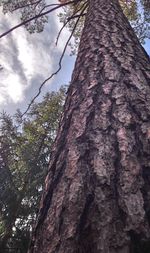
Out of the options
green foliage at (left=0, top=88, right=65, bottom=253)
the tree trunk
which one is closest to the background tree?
the tree trunk

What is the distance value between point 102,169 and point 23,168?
983 cm

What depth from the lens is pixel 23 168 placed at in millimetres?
10773

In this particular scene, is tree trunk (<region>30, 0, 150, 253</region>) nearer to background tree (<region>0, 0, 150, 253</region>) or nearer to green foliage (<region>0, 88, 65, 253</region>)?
background tree (<region>0, 0, 150, 253</region>)

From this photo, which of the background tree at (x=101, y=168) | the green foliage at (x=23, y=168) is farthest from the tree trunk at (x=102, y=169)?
the green foliage at (x=23, y=168)

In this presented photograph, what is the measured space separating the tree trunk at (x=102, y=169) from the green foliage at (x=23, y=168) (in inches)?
279

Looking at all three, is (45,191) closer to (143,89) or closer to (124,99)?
(124,99)

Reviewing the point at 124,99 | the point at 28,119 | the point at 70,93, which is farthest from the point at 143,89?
the point at 28,119

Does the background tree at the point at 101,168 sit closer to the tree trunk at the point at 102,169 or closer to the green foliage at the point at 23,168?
the tree trunk at the point at 102,169

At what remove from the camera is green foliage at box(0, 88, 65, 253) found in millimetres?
9252

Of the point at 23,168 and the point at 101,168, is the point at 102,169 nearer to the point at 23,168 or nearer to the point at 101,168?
the point at 101,168

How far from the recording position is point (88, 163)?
4.42ft

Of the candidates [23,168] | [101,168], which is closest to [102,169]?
[101,168]

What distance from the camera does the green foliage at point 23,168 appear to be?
30.4ft

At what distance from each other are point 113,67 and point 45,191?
3.63 feet
